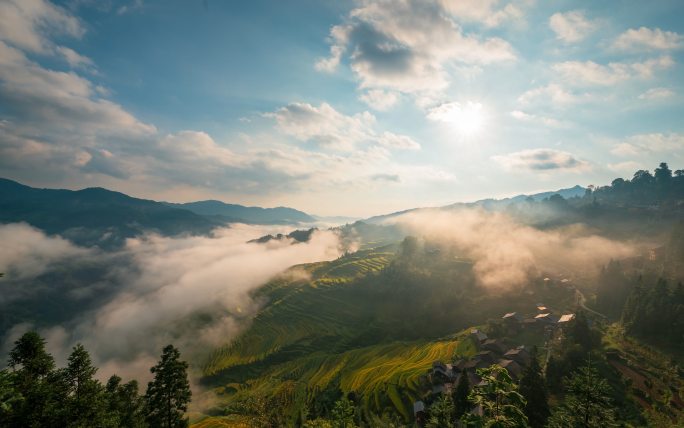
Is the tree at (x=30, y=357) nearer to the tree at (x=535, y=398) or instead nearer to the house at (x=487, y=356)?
the tree at (x=535, y=398)

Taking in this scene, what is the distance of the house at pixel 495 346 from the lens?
10750 cm

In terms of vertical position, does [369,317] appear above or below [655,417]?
below

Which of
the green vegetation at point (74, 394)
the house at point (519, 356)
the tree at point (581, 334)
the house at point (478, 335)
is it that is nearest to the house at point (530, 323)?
the house at point (478, 335)

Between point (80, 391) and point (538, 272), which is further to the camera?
point (538, 272)

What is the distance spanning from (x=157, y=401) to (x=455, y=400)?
55.2 m

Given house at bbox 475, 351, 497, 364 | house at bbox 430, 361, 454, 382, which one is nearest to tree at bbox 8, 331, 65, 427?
house at bbox 430, 361, 454, 382

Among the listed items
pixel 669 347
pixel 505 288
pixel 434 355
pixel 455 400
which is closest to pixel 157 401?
pixel 455 400

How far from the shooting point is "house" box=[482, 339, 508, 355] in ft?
353

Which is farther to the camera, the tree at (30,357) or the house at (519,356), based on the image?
the house at (519,356)

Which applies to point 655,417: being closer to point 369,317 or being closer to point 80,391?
point 80,391

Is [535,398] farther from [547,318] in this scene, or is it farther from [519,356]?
[547,318]

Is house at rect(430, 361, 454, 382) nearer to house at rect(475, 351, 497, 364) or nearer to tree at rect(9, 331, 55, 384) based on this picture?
house at rect(475, 351, 497, 364)

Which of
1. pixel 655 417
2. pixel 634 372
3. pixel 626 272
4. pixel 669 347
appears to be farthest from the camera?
pixel 626 272

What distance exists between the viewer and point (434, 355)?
4719 inches
